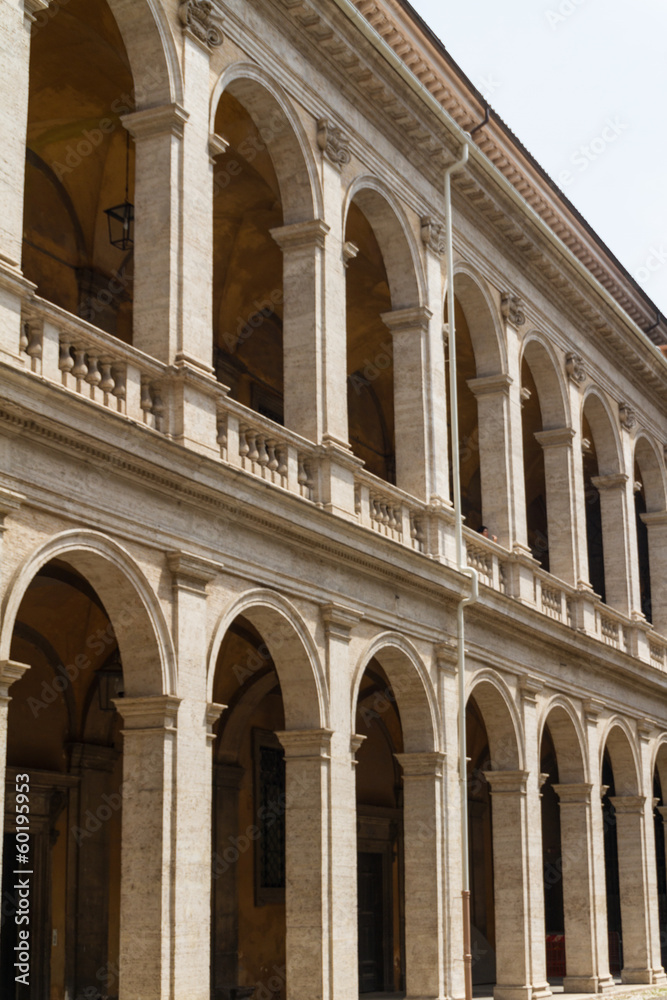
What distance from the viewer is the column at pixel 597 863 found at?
66.3ft

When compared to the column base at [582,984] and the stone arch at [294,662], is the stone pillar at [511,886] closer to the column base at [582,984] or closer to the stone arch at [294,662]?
the column base at [582,984]

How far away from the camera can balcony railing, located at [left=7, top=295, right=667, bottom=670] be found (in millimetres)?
10898

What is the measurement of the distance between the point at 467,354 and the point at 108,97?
362 inches

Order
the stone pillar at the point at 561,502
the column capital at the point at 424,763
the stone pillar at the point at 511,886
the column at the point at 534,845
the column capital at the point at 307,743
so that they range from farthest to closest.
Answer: the stone pillar at the point at 561,502
the column at the point at 534,845
the stone pillar at the point at 511,886
the column capital at the point at 424,763
the column capital at the point at 307,743

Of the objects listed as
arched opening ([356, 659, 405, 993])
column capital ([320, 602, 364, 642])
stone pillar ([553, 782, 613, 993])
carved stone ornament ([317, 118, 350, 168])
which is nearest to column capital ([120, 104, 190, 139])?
carved stone ornament ([317, 118, 350, 168])

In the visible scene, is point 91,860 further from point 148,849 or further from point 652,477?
point 652,477

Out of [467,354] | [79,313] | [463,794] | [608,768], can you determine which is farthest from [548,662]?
[608,768]

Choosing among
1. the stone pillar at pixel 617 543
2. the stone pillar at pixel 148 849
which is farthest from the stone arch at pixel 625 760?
the stone pillar at pixel 148 849

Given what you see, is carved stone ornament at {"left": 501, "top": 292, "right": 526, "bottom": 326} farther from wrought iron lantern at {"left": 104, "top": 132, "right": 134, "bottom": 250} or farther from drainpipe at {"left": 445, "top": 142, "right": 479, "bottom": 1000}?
wrought iron lantern at {"left": 104, "top": 132, "right": 134, "bottom": 250}

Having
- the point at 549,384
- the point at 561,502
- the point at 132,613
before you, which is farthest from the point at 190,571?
the point at 549,384

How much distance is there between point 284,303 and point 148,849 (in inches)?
240

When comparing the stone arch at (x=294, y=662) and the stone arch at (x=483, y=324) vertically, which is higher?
the stone arch at (x=483, y=324)

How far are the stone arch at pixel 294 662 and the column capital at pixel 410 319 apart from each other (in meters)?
4.92

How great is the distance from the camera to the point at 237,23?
14141 millimetres
